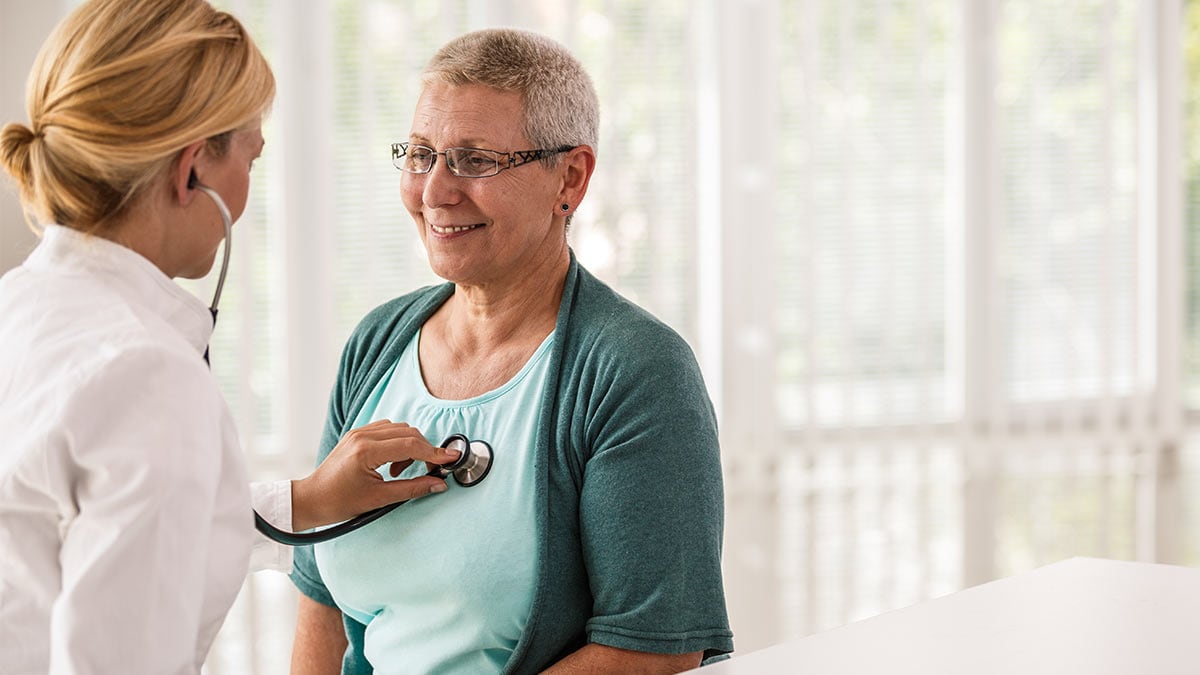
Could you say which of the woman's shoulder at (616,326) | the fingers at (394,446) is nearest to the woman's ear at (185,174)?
the fingers at (394,446)

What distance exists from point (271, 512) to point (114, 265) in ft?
1.80

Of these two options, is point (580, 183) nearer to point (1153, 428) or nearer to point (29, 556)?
point (29, 556)

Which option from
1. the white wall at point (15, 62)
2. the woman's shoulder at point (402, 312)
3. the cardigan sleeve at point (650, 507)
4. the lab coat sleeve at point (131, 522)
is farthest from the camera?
the white wall at point (15, 62)

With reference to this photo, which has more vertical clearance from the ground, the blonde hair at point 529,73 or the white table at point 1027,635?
the blonde hair at point 529,73

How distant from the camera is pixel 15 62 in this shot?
2773 mm

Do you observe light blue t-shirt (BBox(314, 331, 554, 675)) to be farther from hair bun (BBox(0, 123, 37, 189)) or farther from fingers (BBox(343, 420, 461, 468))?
hair bun (BBox(0, 123, 37, 189))

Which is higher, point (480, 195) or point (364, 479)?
→ point (480, 195)

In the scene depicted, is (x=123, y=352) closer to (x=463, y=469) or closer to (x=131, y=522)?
(x=131, y=522)

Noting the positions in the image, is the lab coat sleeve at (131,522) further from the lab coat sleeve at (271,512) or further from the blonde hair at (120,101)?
the lab coat sleeve at (271,512)

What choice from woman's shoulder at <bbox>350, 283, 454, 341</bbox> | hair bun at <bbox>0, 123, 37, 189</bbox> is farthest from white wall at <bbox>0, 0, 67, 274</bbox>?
hair bun at <bbox>0, 123, 37, 189</bbox>

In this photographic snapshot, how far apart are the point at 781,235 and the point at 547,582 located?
1904 millimetres

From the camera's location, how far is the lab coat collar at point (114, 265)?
1.07 m

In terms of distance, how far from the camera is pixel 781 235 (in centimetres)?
320

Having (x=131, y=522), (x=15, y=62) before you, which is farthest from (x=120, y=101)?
(x=15, y=62)
